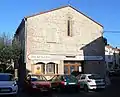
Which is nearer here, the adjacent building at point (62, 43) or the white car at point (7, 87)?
the white car at point (7, 87)

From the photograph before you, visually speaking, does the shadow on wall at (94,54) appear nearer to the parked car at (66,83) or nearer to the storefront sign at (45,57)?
the storefront sign at (45,57)

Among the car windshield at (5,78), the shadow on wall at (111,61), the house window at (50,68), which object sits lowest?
the car windshield at (5,78)

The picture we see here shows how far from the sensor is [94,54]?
1510 inches

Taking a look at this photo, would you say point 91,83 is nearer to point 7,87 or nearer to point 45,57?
point 7,87

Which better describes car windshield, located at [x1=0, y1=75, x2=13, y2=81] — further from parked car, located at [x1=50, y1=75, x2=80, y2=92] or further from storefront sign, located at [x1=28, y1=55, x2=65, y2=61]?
storefront sign, located at [x1=28, y1=55, x2=65, y2=61]

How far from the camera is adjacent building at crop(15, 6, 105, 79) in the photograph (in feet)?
117

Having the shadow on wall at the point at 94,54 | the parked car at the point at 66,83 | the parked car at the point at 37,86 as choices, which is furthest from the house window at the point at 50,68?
the parked car at the point at 37,86

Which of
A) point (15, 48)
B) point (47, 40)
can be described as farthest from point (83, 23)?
point (15, 48)

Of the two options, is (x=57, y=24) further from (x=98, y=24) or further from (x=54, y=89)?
(x=54, y=89)

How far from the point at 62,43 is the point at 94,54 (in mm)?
4456

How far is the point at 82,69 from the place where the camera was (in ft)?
125

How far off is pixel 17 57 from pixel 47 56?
3747 millimetres

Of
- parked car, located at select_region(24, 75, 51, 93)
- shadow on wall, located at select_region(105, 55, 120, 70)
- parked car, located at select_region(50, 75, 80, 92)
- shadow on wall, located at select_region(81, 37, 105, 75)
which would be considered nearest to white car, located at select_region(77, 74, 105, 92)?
parked car, located at select_region(50, 75, 80, 92)

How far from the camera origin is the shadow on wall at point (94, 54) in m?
37.9
